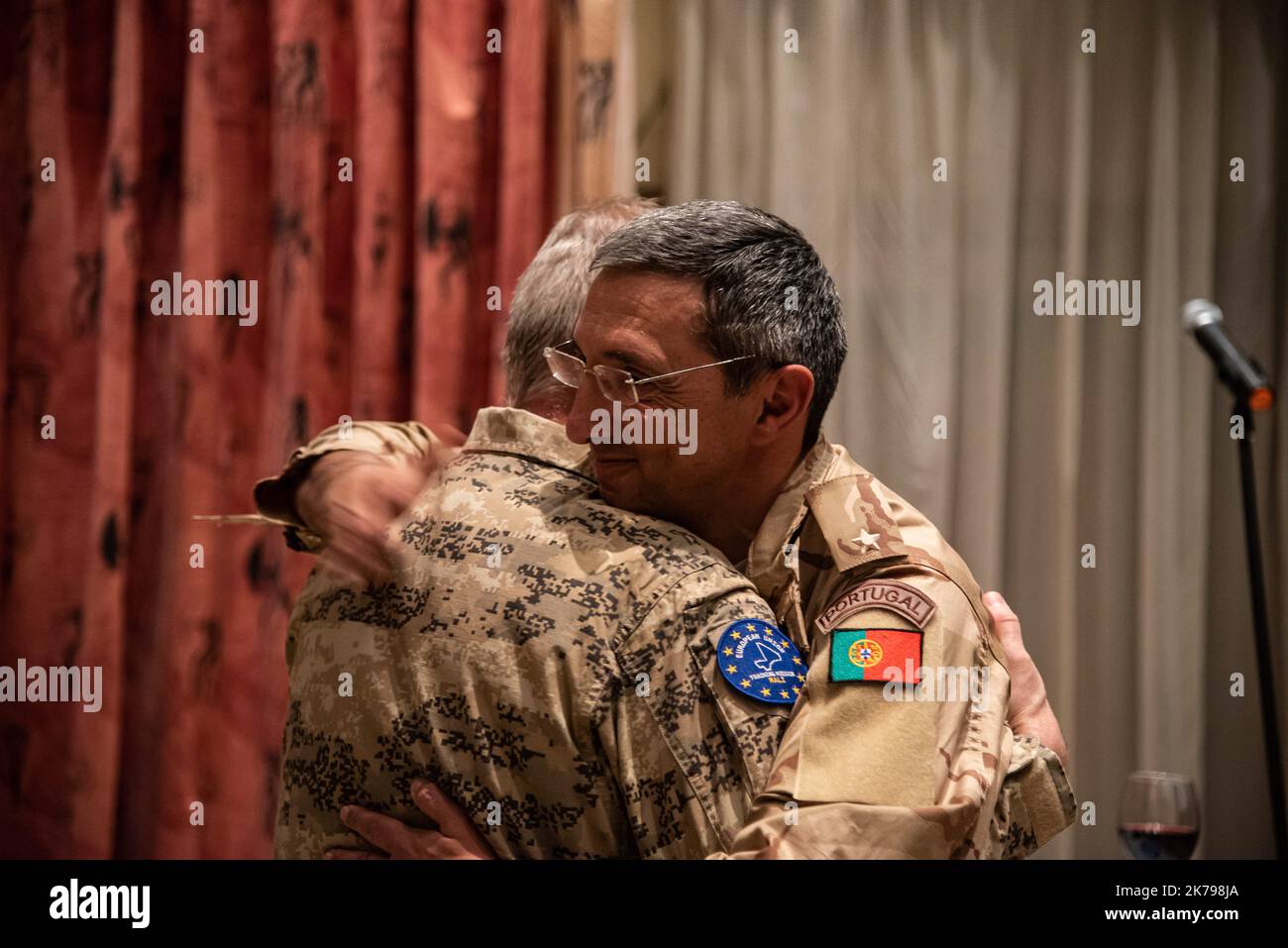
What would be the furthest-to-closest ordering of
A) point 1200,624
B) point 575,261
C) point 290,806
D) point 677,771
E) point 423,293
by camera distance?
1. point 1200,624
2. point 423,293
3. point 575,261
4. point 290,806
5. point 677,771

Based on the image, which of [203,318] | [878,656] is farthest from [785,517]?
[203,318]

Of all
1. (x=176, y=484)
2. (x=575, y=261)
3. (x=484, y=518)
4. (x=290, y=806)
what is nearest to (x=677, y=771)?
(x=484, y=518)

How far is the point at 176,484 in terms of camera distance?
218cm

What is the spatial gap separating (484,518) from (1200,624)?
1700 mm

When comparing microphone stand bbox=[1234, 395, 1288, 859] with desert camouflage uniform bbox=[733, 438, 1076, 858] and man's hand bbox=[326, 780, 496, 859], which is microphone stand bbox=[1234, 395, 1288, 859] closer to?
desert camouflage uniform bbox=[733, 438, 1076, 858]

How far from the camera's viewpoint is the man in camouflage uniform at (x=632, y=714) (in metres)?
0.96

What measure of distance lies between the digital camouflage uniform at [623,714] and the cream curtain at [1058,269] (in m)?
1.18

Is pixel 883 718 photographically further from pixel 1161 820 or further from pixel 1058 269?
pixel 1058 269

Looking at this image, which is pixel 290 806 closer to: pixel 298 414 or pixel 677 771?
pixel 677 771

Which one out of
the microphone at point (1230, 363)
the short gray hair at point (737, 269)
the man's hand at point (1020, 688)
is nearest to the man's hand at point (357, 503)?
the short gray hair at point (737, 269)

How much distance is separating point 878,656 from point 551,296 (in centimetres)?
54

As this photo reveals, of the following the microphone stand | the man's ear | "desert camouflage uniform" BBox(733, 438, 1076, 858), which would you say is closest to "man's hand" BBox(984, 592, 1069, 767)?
"desert camouflage uniform" BBox(733, 438, 1076, 858)

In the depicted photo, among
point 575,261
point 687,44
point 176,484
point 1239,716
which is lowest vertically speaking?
point 1239,716

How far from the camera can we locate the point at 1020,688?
1.25m
